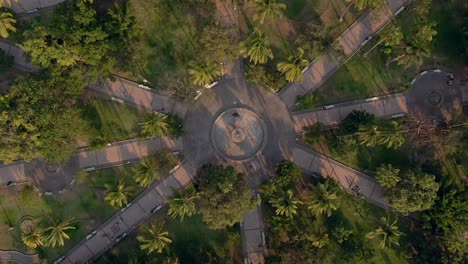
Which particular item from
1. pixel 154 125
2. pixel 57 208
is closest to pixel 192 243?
pixel 154 125

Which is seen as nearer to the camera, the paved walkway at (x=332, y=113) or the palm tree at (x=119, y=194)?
the palm tree at (x=119, y=194)

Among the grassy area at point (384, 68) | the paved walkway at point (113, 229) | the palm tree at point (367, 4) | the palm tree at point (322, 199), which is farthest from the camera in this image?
the grassy area at point (384, 68)

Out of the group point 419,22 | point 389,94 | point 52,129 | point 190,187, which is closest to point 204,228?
point 190,187

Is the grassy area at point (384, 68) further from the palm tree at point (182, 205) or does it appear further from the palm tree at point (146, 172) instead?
the palm tree at point (146, 172)

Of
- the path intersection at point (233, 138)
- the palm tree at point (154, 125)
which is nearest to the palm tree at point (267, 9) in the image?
the path intersection at point (233, 138)

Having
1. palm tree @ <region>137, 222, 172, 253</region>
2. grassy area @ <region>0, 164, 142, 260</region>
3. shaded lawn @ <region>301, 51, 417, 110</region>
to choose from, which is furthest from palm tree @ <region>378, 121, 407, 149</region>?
grassy area @ <region>0, 164, 142, 260</region>

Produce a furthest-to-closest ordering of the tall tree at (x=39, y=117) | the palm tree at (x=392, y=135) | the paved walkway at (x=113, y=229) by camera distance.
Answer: the paved walkway at (x=113, y=229), the palm tree at (x=392, y=135), the tall tree at (x=39, y=117)

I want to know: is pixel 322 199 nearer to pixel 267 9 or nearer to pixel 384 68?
pixel 384 68
